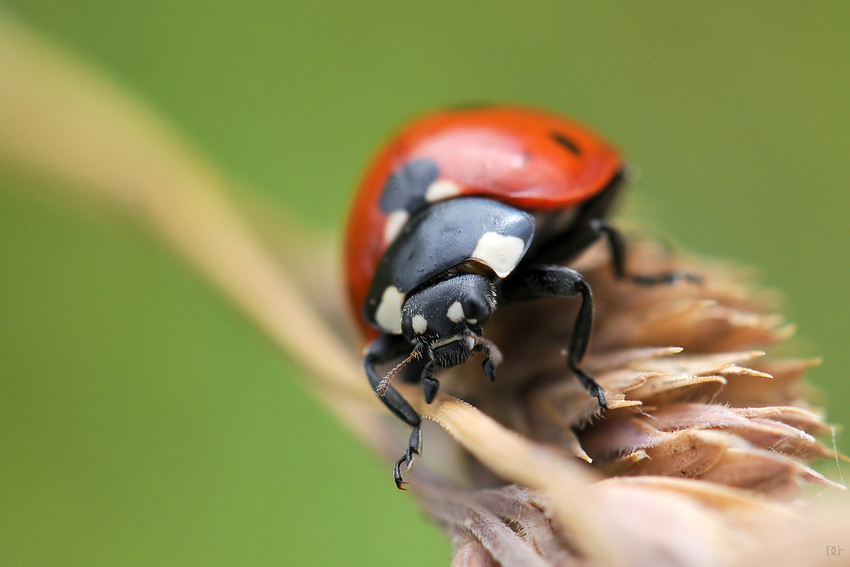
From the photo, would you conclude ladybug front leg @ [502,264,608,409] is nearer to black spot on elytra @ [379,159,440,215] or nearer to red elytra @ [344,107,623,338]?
red elytra @ [344,107,623,338]

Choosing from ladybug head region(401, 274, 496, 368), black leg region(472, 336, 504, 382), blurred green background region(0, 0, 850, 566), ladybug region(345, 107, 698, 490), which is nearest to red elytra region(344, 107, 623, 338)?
ladybug region(345, 107, 698, 490)

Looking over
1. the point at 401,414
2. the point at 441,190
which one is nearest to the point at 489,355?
the point at 401,414

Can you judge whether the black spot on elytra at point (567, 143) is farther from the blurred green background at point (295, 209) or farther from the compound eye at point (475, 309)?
the blurred green background at point (295, 209)

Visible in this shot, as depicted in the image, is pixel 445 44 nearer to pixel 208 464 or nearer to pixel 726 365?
pixel 208 464

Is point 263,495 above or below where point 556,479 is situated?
below

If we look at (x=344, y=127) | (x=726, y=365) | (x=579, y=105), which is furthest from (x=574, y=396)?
(x=579, y=105)

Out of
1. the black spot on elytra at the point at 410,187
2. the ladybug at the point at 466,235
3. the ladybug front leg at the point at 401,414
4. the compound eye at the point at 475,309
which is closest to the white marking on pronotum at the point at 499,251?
the ladybug at the point at 466,235

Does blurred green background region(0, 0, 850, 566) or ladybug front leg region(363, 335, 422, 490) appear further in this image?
blurred green background region(0, 0, 850, 566)
